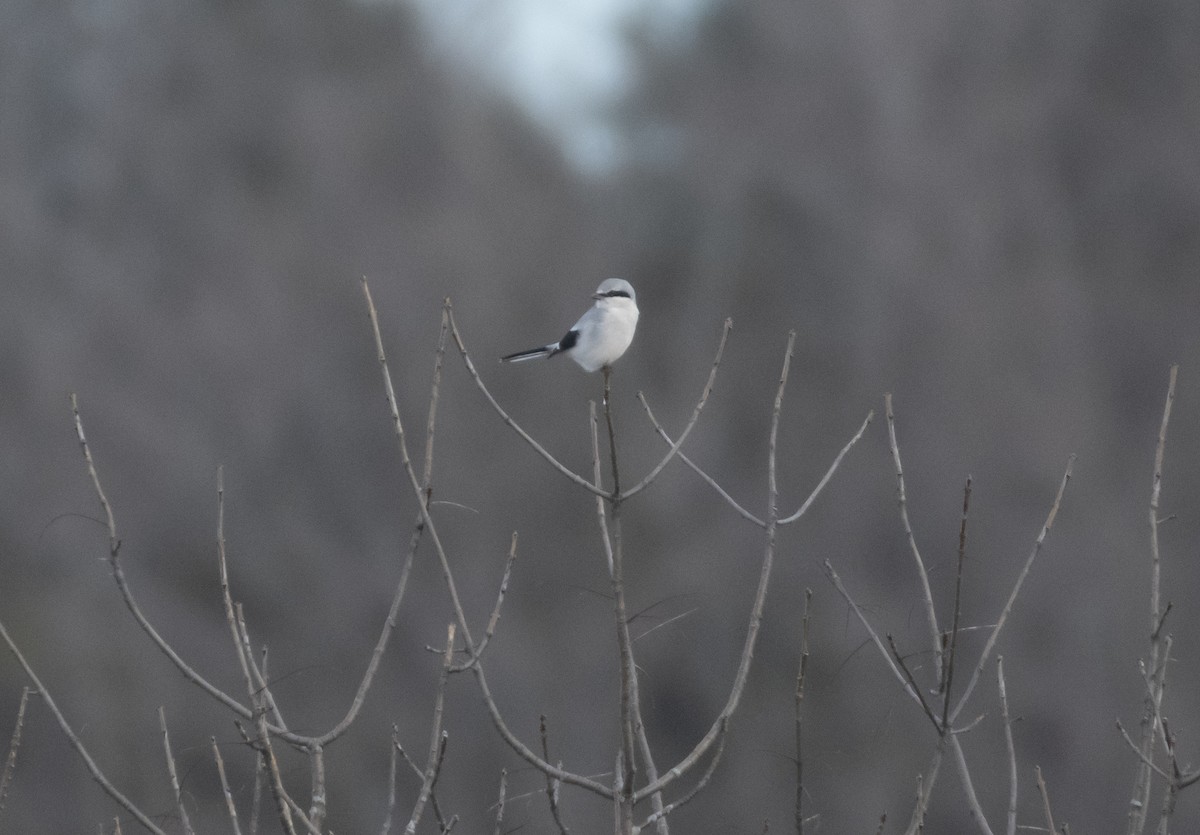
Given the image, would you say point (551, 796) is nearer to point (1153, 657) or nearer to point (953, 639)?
point (953, 639)

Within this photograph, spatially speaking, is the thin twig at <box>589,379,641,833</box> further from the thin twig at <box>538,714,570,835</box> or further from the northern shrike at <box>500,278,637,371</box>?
the northern shrike at <box>500,278,637,371</box>

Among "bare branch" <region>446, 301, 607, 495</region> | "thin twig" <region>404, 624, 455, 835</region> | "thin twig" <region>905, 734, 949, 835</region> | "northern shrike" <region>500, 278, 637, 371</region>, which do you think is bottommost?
"thin twig" <region>905, 734, 949, 835</region>

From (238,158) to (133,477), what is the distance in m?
4.76

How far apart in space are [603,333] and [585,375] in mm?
10941

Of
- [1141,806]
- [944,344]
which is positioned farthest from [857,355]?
[1141,806]

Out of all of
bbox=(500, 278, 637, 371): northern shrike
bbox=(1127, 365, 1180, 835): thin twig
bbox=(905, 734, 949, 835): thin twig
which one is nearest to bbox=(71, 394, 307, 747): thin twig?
bbox=(905, 734, 949, 835): thin twig

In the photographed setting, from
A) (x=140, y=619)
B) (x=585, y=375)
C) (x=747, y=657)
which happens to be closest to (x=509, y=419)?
(x=747, y=657)

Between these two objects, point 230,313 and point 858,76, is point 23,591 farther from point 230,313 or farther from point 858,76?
point 858,76

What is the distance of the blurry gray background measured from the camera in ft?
44.5

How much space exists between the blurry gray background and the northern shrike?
8426mm

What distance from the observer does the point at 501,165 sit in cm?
1738

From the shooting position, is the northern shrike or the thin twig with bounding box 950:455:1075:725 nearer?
the thin twig with bounding box 950:455:1075:725

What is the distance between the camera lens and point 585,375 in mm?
15359

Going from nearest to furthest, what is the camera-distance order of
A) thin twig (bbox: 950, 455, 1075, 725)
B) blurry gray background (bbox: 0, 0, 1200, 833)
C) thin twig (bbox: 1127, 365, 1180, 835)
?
thin twig (bbox: 950, 455, 1075, 725) → thin twig (bbox: 1127, 365, 1180, 835) → blurry gray background (bbox: 0, 0, 1200, 833)
